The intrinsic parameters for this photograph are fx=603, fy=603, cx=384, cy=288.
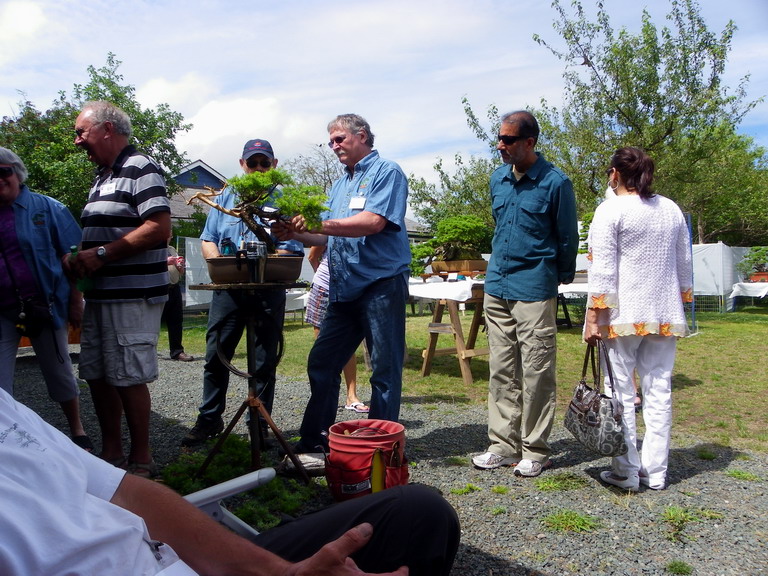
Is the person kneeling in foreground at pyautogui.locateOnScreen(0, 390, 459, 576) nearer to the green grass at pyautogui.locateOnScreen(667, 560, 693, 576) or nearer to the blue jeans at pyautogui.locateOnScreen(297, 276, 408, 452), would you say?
the green grass at pyautogui.locateOnScreen(667, 560, 693, 576)

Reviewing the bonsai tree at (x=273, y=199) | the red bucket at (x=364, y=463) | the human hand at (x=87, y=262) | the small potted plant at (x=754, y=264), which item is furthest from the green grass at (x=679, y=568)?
the small potted plant at (x=754, y=264)

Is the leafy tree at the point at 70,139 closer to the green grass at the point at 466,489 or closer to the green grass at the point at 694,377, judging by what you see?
the green grass at the point at 694,377

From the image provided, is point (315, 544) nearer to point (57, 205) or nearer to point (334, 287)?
point (334, 287)

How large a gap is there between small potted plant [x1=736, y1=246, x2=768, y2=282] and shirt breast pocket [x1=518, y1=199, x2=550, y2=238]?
57.5 ft

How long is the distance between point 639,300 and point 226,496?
2.53 m

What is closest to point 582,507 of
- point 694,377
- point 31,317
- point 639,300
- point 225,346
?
point 639,300

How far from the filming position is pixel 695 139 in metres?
14.8

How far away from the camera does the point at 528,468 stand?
3678 millimetres

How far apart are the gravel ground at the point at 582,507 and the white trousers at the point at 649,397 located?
0.15 metres

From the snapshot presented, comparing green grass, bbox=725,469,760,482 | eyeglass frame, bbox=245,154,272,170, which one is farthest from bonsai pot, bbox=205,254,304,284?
green grass, bbox=725,469,760,482

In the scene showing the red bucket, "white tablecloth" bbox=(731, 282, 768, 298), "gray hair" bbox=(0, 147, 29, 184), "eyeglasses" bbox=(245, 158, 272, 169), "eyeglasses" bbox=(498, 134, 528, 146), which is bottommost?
the red bucket

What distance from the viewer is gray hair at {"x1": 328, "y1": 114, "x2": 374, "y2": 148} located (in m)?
3.70

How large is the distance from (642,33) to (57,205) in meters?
14.5

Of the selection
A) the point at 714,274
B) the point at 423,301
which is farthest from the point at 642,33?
the point at 423,301
